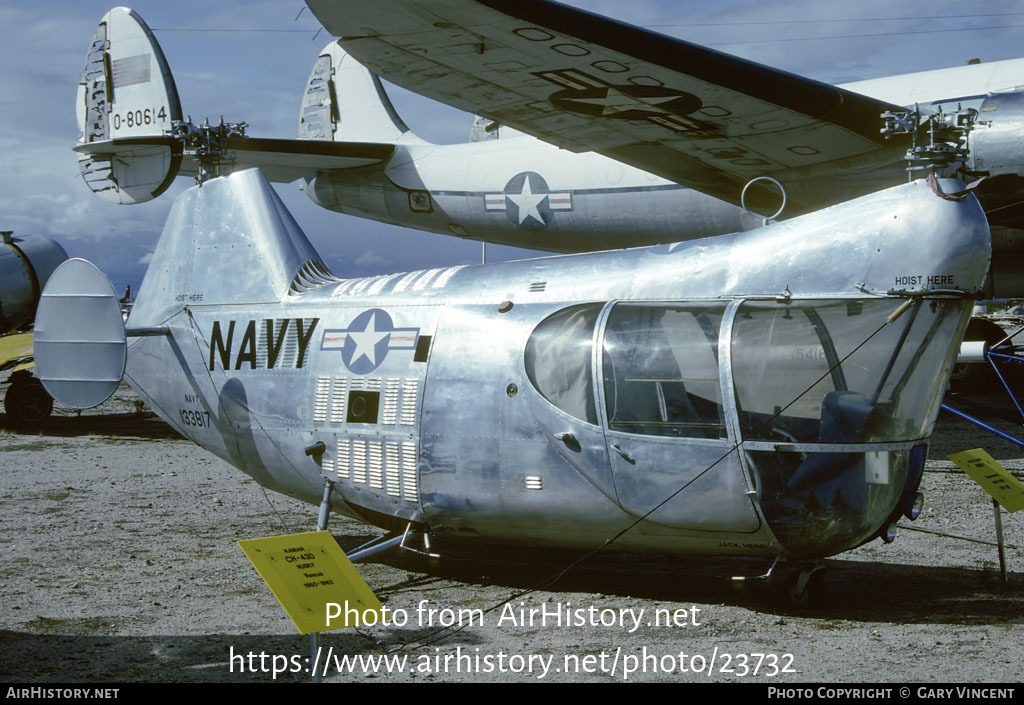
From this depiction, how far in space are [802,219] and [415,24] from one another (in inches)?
191

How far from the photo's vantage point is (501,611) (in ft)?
21.5

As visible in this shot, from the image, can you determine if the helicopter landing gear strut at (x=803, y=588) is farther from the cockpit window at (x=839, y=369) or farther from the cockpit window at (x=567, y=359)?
the cockpit window at (x=567, y=359)

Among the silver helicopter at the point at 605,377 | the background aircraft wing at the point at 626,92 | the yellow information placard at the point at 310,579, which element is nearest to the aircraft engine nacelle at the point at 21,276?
the background aircraft wing at the point at 626,92

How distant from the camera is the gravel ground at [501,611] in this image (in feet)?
17.6

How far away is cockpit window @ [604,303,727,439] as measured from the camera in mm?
5988

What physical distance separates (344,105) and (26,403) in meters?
9.76

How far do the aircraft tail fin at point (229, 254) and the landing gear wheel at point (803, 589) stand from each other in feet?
14.2

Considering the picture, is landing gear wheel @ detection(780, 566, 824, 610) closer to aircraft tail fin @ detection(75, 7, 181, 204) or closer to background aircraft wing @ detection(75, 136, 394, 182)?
aircraft tail fin @ detection(75, 7, 181, 204)

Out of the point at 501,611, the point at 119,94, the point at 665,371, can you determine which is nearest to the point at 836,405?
the point at 665,371

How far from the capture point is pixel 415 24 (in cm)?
952

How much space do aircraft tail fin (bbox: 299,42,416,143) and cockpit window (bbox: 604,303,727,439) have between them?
15.9 m

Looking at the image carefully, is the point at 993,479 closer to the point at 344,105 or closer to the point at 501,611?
the point at 501,611
